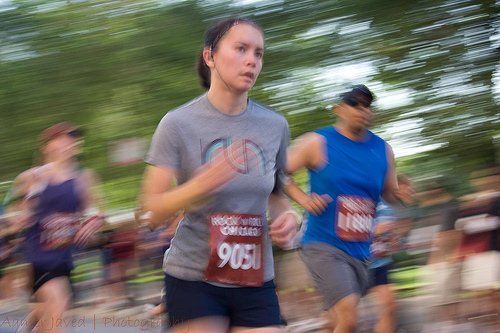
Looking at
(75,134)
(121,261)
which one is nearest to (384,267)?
(75,134)

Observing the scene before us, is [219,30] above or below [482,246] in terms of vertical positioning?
above

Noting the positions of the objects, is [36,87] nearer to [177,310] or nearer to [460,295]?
[460,295]

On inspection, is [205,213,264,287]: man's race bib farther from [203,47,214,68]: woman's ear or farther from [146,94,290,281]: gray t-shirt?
[203,47,214,68]: woman's ear

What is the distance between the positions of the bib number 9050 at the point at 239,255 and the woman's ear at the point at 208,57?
0.63 metres

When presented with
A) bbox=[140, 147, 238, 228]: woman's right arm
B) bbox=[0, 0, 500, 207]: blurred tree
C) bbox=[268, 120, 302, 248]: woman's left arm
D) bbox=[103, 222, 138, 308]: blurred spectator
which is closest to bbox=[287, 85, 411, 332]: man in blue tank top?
bbox=[268, 120, 302, 248]: woman's left arm

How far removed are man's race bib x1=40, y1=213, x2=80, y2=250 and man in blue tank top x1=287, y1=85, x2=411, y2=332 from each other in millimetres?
1762

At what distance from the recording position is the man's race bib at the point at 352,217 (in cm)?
486

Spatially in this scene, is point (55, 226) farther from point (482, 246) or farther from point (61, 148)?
point (482, 246)

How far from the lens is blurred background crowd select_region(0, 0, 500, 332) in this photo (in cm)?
726

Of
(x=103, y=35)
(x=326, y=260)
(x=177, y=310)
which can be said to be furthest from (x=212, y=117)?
(x=103, y=35)

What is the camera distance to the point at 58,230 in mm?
6012

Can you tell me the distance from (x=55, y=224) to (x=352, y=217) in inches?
85.1

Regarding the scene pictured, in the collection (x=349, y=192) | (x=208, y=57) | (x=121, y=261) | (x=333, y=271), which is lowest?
(x=121, y=261)

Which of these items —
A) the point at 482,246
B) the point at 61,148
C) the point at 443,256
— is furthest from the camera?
the point at 443,256
